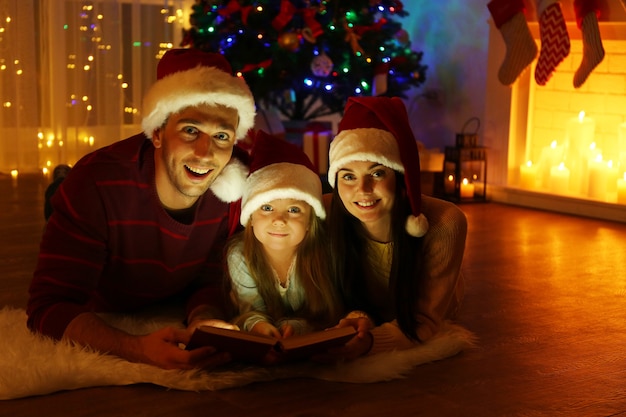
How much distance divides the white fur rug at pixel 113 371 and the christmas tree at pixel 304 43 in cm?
277

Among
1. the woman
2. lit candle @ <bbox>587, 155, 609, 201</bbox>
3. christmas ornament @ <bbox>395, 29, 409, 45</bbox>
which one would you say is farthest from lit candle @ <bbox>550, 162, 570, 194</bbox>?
the woman

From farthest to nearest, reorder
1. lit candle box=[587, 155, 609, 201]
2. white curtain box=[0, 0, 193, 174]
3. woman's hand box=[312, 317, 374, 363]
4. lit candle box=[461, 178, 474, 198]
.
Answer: white curtain box=[0, 0, 193, 174]
lit candle box=[461, 178, 474, 198]
lit candle box=[587, 155, 609, 201]
woman's hand box=[312, 317, 374, 363]

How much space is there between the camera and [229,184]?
2.42 metres

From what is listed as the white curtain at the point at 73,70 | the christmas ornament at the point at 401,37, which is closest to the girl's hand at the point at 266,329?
the christmas ornament at the point at 401,37

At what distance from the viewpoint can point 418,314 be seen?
8.04ft

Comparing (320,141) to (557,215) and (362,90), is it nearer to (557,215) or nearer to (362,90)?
(362,90)

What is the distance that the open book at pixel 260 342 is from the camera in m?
2.00

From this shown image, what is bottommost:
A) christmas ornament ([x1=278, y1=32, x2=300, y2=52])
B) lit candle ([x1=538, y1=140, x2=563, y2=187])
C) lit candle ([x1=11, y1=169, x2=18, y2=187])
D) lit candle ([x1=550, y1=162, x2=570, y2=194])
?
lit candle ([x1=11, y1=169, x2=18, y2=187])

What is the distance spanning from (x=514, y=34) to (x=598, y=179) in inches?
34.8

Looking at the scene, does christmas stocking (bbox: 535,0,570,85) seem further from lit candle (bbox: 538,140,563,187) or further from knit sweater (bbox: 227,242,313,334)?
knit sweater (bbox: 227,242,313,334)

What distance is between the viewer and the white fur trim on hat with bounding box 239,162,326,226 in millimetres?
2334

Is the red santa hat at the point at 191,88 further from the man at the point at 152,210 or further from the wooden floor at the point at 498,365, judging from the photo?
the wooden floor at the point at 498,365

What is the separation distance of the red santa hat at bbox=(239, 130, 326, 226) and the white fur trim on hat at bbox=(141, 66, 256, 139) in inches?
5.0

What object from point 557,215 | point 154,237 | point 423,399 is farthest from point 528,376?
point 557,215
